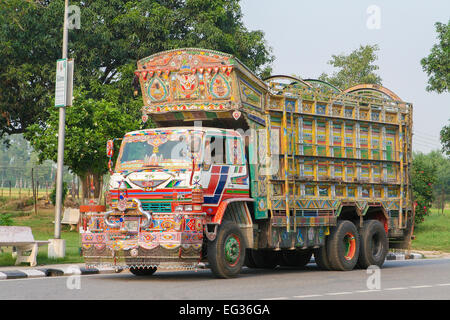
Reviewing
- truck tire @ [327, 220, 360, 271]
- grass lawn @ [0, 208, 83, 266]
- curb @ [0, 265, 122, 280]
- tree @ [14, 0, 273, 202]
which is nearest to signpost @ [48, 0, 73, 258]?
grass lawn @ [0, 208, 83, 266]

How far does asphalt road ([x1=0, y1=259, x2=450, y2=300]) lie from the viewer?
36.3ft

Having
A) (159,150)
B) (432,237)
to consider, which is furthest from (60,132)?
(432,237)

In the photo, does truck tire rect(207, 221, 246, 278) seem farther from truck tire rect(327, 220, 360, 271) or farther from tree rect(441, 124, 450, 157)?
tree rect(441, 124, 450, 157)

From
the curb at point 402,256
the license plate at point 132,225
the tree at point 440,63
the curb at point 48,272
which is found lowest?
the curb at point 402,256

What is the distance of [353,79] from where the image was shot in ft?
201

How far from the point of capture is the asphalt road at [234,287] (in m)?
11.1

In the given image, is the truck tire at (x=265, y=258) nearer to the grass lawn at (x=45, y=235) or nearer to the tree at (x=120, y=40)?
the grass lawn at (x=45, y=235)

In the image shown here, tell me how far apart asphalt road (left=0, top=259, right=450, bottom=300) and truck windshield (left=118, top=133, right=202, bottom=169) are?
7.33 ft

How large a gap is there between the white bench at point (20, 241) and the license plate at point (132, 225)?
3.82 meters

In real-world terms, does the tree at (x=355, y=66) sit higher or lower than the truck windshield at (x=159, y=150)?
higher

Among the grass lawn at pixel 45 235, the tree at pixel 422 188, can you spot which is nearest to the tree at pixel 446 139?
the tree at pixel 422 188

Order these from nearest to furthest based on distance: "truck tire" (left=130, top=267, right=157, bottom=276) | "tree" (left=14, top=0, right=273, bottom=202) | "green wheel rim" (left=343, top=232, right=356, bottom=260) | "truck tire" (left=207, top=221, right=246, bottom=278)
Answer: "truck tire" (left=207, top=221, right=246, bottom=278) → "truck tire" (left=130, top=267, right=157, bottom=276) → "green wheel rim" (left=343, top=232, right=356, bottom=260) → "tree" (left=14, top=0, right=273, bottom=202)

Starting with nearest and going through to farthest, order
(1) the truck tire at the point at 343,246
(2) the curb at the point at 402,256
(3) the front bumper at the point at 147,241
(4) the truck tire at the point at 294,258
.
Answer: (3) the front bumper at the point at 147,241 → (1) the truck tire at the point at 343,246 → (4) the truck tire at the point at 294,258 → (2) the curb at the point at 402,256

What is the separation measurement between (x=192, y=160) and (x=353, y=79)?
49.3 m
